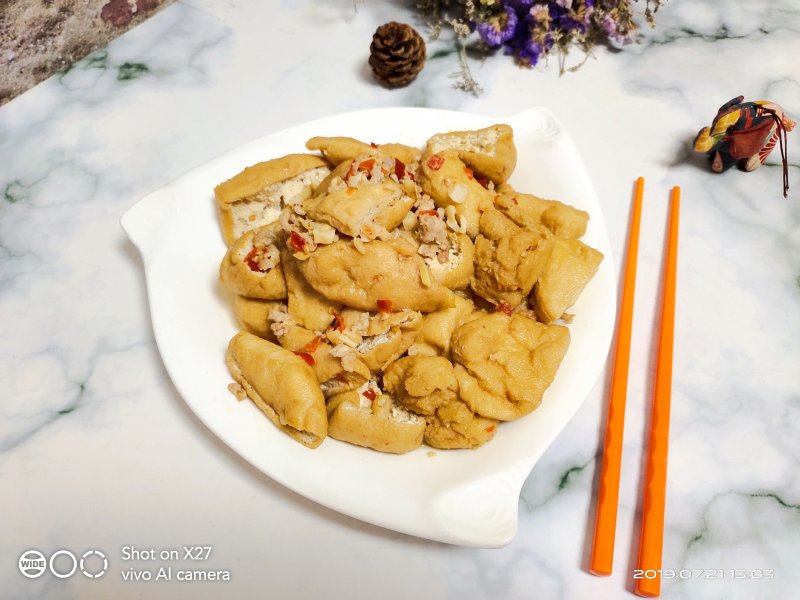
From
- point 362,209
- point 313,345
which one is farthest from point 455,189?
point 313,345

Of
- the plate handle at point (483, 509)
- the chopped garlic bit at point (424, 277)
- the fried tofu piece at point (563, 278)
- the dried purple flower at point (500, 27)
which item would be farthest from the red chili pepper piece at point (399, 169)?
the dried purple flower at point (500, 27)

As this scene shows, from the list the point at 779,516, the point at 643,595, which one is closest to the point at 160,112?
the point at 643,595

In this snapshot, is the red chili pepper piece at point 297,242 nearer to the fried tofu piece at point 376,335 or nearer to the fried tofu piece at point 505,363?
the fried tofu piece at point 376,335

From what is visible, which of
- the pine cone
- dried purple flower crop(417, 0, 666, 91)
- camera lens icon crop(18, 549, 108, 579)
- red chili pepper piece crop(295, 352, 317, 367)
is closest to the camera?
red chili pepper piece crop(295, 352, 317, 367)

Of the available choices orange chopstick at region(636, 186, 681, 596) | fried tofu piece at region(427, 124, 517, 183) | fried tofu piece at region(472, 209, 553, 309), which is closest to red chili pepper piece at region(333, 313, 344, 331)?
fried tofu piece at region(472, 209, 553, 309)

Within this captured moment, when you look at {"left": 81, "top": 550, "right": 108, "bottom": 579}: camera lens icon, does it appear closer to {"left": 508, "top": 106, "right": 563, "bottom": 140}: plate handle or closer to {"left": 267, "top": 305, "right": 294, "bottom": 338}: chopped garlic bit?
{"left": 267, "top": 305, "right": 294, "bottom": 338}: chopped garlic bit

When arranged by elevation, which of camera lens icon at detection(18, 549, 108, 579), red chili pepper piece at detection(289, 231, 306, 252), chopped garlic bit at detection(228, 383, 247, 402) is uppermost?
red chili pepper piece at detection(289, 231, 306, 252)

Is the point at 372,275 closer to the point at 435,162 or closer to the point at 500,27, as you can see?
the point at 435,162
